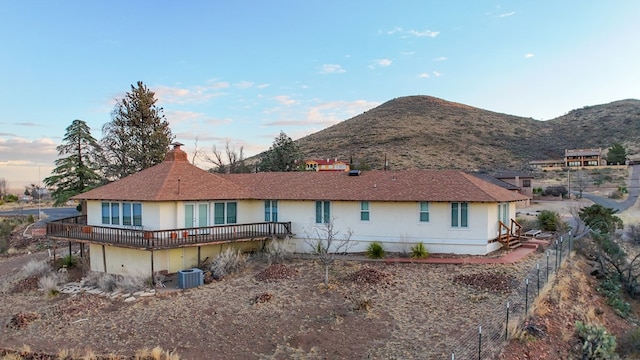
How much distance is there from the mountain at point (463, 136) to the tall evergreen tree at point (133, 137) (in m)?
32.3

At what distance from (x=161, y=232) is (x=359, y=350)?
452 inches

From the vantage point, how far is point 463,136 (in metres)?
88.5

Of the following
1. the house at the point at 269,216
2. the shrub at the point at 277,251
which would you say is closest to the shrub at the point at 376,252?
the house at the point at 269,216

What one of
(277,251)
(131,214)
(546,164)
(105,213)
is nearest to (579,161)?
(546,164)

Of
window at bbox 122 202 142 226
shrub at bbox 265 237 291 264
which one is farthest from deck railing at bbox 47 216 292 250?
shrub at bbox 265 237 291 264

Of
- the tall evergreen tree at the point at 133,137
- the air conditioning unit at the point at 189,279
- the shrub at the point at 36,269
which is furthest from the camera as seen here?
the tall evergreen tree at the point at 133,137

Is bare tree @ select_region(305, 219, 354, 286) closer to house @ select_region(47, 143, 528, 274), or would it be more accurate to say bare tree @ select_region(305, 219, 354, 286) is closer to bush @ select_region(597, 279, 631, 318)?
house @ select_region(47, 143, 528, 274)

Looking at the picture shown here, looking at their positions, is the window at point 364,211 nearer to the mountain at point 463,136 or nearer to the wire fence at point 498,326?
the wire fence at point 498,326

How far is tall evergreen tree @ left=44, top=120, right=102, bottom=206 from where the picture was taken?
1433 inches

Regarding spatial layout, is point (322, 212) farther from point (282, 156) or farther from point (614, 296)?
point (282, 156)

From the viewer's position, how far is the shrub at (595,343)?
41.0ft

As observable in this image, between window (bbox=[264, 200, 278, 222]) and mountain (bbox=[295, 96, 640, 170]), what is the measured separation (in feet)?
139

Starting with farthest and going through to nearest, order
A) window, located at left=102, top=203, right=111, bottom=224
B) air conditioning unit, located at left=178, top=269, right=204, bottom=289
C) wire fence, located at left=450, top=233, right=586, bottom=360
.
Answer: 1. window, located at left=102, top=203, right=111, bottom=224
2. air conditioning unit, located at left=178, top=269, right=204, bottom=289
3. wire fence, located at left=450, top=233, right=586, bottom=360

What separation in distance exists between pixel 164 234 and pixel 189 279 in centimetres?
279
